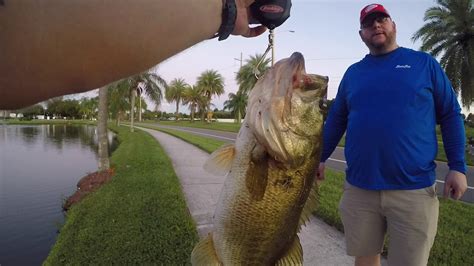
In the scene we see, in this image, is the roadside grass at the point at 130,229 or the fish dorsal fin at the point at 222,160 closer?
the fish dorsal fin at the point at 222,160

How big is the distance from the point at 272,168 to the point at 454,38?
24.2 metres

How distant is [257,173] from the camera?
1.63 m

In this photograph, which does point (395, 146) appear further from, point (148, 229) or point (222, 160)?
point (148, 229)

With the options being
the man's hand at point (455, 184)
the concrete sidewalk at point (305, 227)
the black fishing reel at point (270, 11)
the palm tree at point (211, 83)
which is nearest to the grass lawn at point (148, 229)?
the concrete sidewalk at point (305, 227)

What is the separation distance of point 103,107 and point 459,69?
20.5 meters

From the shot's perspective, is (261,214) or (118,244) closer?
(261,214)

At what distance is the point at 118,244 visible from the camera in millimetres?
4793

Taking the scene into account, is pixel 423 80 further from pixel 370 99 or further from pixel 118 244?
pixel 118 244

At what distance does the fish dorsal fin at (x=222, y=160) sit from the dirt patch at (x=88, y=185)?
8076 millimetres

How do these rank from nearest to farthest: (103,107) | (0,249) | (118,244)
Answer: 1. (118,244)
2. (0,249)
3. (103,107)

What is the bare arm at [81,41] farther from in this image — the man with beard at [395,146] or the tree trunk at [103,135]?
the tree trunk at [103,135]

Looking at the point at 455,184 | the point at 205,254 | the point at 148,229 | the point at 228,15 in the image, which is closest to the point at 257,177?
the point at 205,254

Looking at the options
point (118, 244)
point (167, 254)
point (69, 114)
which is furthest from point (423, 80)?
point (69, 114)

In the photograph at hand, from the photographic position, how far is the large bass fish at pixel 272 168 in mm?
1604
